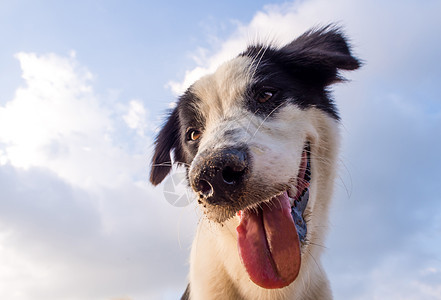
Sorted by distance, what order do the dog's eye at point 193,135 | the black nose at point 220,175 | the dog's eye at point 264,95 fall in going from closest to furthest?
the black nose at point 220,175, the dog's eye at point 264,95, the dog's eye at point 193,135

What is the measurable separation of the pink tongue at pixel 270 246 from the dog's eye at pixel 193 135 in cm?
106

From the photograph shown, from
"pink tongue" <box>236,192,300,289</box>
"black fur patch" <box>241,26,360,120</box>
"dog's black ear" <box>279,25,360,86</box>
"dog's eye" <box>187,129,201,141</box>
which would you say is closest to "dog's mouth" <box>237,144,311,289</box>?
"pink tongue" <box>236,192,300,289</box>

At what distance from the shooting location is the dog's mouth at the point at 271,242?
8.72 feet

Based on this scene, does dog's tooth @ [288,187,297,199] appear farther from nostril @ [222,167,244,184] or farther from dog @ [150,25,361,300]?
nostril @ [222,167,244,184]

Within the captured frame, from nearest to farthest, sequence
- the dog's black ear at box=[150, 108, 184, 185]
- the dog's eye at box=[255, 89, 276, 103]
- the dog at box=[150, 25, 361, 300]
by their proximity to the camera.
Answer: the dog at box=[150, 25, 361, 300] → the dog's eye at box=[255, 89, 276, 103] → the dog's black ear at box=[150, 108, 184, 185]

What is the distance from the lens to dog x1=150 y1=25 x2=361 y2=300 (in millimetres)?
2559

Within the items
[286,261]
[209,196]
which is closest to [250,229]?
[286,261]

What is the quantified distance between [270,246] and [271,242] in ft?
0.09

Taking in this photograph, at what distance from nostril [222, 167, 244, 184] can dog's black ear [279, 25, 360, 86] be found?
1700mm

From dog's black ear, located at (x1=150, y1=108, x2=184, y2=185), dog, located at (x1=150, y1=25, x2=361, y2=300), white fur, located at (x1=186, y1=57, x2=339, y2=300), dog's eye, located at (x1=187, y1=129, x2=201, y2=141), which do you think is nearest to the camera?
dog, located at (x1=150, y1=25, x2=361, y2=300)

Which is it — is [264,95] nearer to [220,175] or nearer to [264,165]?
[264,165]

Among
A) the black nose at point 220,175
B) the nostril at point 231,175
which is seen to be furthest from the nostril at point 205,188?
the nostril at point 231,175

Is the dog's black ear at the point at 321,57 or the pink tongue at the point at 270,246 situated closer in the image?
the pink tongue at the point at 270,246

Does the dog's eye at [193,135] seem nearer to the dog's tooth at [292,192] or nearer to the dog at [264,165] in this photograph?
the dog at [264,165]
